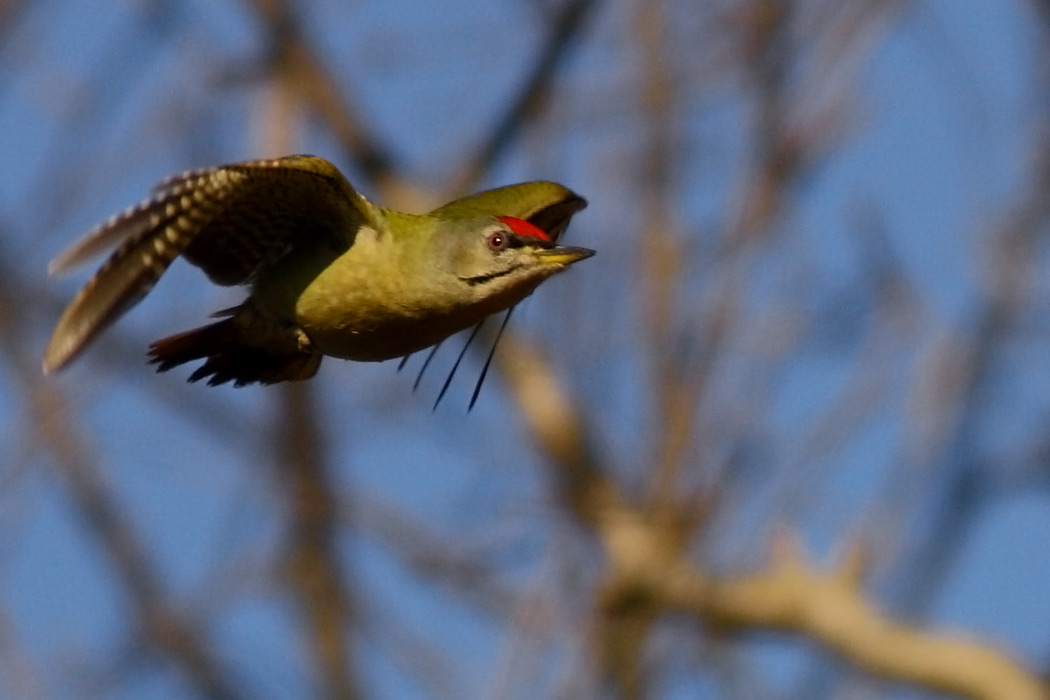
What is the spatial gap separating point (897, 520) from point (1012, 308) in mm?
1346

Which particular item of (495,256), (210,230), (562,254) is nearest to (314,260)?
(210,230)

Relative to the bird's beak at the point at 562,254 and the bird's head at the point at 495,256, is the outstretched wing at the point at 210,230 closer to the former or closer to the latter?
the bird's head at the point at 495,256

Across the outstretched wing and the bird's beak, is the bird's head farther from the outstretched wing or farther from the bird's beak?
the outstretched wing

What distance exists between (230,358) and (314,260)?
32cm

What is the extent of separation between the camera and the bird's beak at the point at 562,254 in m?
3.71

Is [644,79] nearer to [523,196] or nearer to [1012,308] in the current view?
[1012,308]

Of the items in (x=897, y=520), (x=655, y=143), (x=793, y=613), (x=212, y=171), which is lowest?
(x=212, y=171)

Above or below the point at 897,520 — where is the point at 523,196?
below

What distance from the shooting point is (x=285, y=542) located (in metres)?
10.0

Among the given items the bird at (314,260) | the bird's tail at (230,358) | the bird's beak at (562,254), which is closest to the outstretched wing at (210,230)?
the bird at (314,260)

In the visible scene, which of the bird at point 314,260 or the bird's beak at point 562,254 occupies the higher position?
the bird's beak at point 562,254

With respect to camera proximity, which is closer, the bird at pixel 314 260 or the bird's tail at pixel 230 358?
the bird at pixel 314 260

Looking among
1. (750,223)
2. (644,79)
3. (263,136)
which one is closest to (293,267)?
(750,223)

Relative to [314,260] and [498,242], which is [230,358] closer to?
[314,260]
